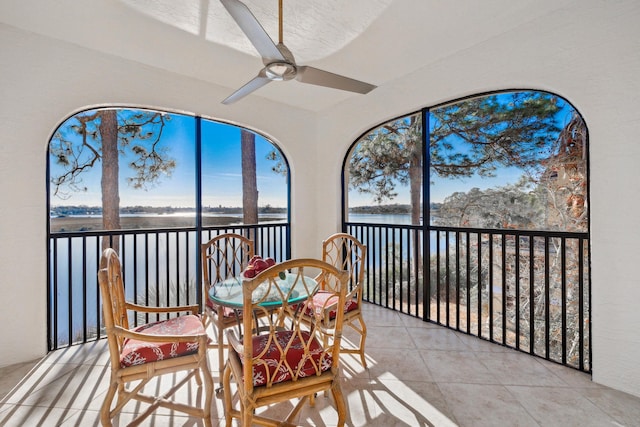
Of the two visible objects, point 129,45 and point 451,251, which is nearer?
point 129,45

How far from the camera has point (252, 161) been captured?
529cm

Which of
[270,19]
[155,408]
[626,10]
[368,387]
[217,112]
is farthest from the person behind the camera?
[217,112]

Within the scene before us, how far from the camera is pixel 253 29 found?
149 centimetres

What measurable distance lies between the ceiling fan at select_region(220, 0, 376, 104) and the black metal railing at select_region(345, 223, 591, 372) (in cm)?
198

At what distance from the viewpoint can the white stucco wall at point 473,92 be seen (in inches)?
74.7

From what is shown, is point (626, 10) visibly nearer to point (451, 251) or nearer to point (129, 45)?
point (451, 251)

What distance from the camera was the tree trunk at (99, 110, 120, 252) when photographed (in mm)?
4414

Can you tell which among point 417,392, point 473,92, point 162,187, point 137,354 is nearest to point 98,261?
point 137,354

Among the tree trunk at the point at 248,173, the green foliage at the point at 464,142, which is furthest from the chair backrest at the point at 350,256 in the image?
the tree trunk at the point at 248,173

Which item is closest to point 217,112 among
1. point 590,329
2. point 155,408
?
point 155,408

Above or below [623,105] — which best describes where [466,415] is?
below

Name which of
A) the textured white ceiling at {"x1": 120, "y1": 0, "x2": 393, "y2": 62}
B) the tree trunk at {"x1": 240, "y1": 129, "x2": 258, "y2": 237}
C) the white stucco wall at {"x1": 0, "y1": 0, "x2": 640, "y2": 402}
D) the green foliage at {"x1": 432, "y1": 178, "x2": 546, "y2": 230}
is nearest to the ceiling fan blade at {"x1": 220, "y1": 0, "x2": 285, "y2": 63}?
the textured white ceiling at {"x1": 120, "y1": 0, "x2": 393, "y2": 62}

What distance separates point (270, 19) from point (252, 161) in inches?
130

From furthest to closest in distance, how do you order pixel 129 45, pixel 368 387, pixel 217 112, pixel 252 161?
pixel 252 161 → pixel 217 112 → pixel 129 45 → pixel 368 387
